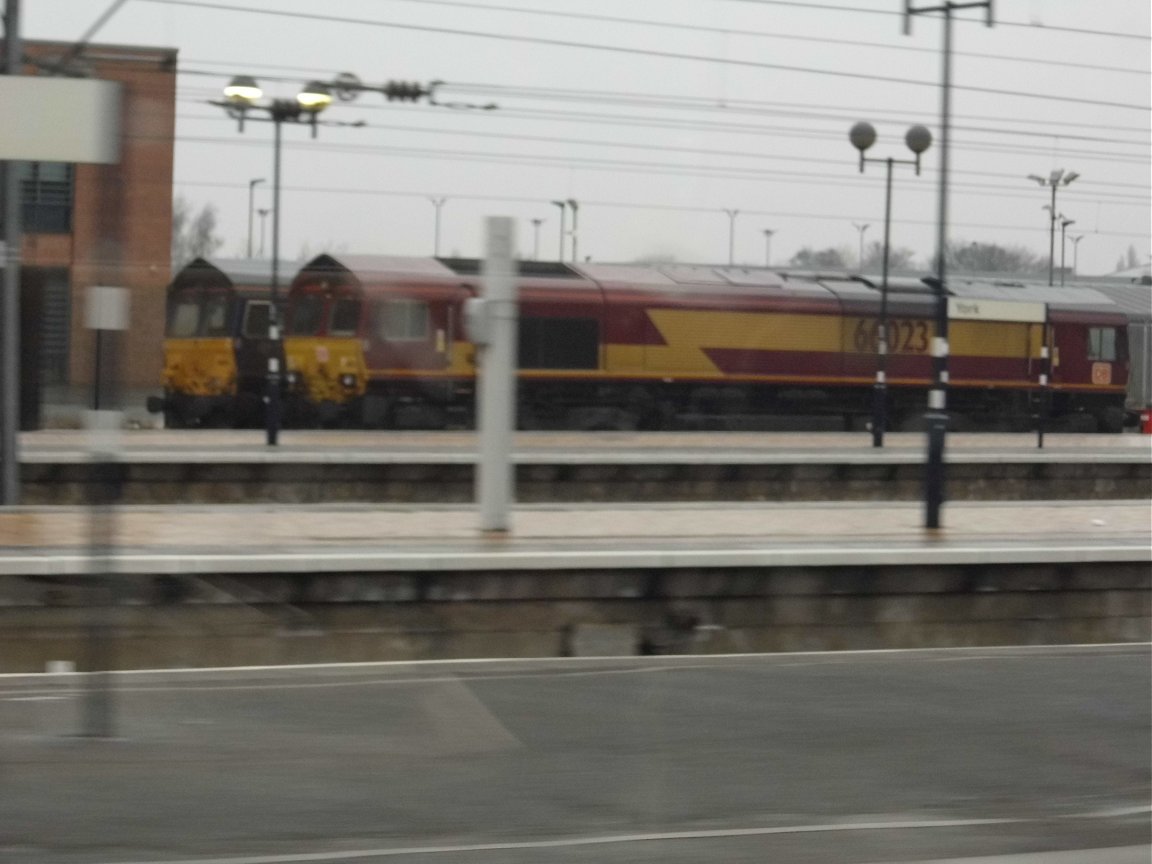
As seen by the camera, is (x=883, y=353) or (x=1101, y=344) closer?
(x=883, y=353)

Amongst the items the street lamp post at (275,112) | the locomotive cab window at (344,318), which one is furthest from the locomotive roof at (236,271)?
the street lamp post at (275,112)

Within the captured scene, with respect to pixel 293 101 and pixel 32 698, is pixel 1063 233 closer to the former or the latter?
pixel 293 101

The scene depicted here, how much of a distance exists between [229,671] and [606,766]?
96.6 inches

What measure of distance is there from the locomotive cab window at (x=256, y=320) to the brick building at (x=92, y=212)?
35.9 feet

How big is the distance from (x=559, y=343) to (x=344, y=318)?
391 centimetres

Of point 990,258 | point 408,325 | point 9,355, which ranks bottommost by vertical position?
point 9,355

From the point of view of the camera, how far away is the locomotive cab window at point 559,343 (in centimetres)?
2844

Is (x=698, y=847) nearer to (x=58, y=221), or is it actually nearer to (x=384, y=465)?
(x=58, y=221)

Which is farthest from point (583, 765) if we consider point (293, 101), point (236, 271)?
point (236, 271)

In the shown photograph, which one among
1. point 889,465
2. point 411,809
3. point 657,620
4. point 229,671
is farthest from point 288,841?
point 889,465

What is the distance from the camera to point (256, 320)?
2778cm

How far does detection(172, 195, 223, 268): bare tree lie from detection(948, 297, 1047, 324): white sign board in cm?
1430

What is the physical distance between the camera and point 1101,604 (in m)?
11.0

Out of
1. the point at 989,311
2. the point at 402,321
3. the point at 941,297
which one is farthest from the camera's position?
the point at 989,311
